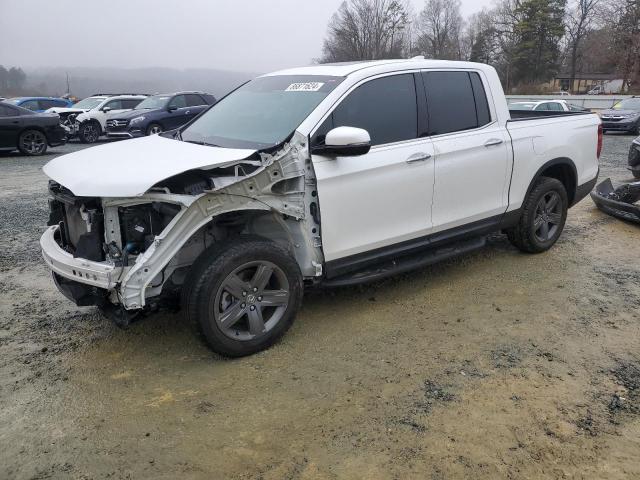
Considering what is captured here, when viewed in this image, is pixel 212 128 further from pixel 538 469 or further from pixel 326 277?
pixel 538 469

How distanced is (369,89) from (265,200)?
4.07 feet

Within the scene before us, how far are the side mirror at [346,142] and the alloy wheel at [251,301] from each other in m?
0.86

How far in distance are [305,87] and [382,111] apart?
608 millimetres

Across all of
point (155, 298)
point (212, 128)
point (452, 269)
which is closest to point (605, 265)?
point (452, 269)

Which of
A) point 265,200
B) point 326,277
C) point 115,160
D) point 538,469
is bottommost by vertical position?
point 538,469

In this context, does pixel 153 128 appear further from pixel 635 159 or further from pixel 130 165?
pixel 130 165

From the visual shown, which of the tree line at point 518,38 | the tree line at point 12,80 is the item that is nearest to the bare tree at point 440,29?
the tree line at point 518,38

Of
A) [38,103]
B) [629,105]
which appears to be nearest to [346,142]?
[629,105]

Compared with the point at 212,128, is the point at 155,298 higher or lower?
lower

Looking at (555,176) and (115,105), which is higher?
(115,105)

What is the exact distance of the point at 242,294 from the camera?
3.49 meters

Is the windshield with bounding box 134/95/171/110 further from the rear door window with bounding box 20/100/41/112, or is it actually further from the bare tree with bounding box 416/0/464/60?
the bare tree with bounding box 416/0/464/60

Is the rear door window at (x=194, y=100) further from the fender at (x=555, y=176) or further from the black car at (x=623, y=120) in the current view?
the fender at (x=555, y=176)

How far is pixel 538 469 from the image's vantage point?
8.36ft
